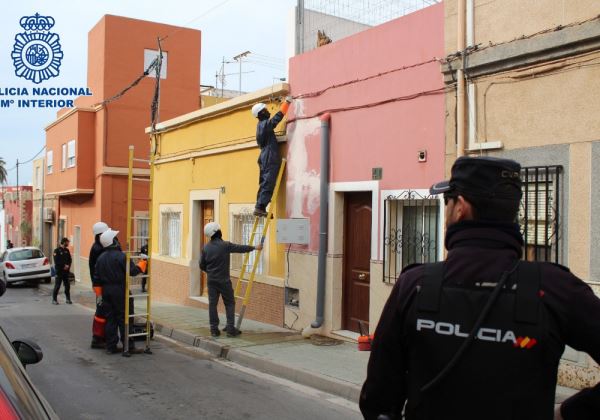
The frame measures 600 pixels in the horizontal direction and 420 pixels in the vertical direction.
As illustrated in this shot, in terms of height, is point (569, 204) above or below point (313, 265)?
above

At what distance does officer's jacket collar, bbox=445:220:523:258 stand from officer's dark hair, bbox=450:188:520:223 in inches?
0.8

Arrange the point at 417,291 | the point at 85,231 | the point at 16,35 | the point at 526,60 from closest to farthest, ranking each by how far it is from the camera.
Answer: the point at 417,291 → the point at 526,60 → the point at 16,35 → the point at 85,231

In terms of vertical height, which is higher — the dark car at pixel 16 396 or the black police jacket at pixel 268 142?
the black police jacket at pixel 268 142

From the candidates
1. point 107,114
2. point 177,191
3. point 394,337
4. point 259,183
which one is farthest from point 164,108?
point 394,337

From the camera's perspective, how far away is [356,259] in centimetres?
962

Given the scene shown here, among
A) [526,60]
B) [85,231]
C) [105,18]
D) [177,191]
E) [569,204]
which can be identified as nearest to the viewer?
[569,204]

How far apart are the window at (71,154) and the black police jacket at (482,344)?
2313 cm

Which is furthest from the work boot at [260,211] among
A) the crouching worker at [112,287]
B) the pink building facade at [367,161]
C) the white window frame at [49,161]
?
the white window frame at [49,161]

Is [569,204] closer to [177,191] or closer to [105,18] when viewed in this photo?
[177,191]

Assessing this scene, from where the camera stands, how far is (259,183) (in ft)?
36.2

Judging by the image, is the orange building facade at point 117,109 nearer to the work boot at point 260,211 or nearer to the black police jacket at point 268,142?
the black police jacket at point 268,142

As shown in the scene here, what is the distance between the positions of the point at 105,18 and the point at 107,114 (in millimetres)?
3343

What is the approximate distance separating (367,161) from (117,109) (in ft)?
49.2

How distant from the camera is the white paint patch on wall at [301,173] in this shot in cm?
1020
